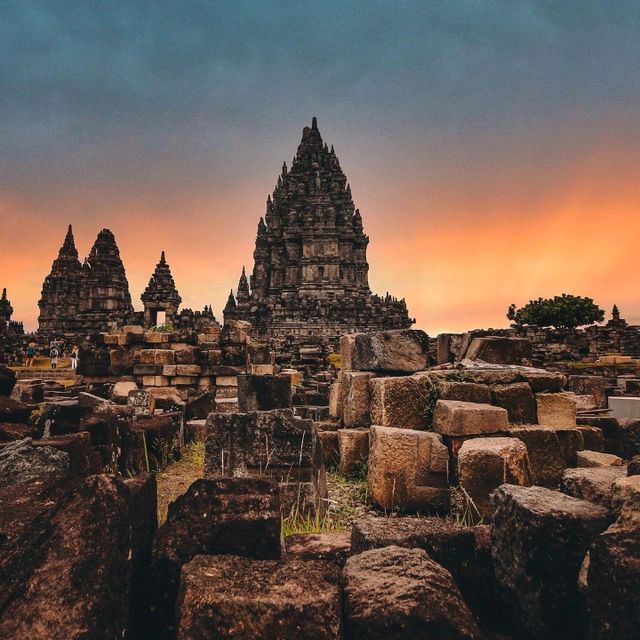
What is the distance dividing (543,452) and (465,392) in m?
0.89

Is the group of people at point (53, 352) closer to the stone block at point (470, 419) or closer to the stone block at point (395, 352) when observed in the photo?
the stone block at point (395, 352)

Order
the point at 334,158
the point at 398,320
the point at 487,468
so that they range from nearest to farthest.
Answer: the point at 487,468 < the point at 398,320 < the point at 334,158

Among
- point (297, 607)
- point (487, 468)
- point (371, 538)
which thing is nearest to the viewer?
point (297, 607)

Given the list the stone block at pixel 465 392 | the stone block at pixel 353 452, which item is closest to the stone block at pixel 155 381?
the stone block at pixel 353 452

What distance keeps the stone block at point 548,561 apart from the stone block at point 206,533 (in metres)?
0.97

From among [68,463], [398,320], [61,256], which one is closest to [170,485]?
[68,463]

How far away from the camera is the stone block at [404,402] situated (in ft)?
15.5

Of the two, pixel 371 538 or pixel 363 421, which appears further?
pixel 363 421

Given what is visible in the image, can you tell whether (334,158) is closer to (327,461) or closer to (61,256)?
(61,256)

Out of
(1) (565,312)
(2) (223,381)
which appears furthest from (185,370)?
(1) (565,312)

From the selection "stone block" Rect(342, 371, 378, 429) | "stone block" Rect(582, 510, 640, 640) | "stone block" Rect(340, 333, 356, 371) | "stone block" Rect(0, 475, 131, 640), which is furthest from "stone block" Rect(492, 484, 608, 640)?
"stone block" Rect(340, 333, 356, 371)

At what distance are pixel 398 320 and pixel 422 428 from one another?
34.8 meters

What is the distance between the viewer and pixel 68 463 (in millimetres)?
2910

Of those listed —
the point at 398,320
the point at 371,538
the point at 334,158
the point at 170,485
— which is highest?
the point at 334,158
